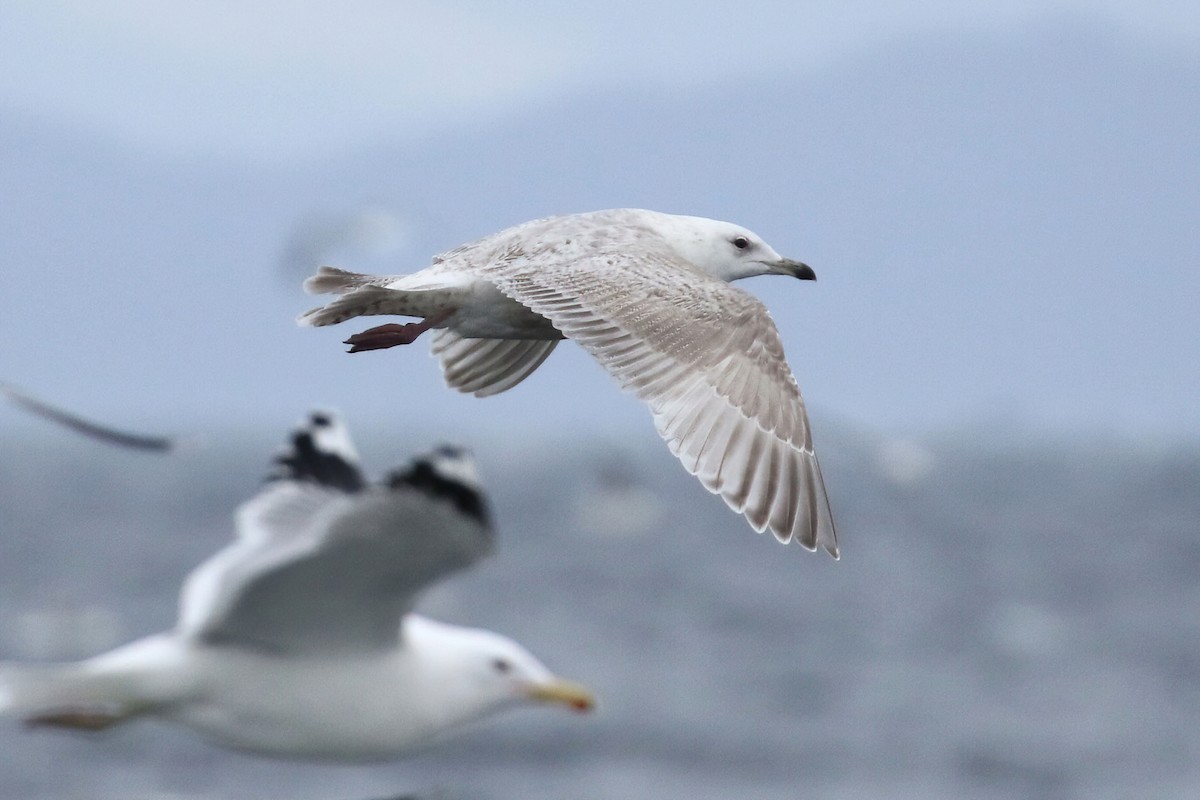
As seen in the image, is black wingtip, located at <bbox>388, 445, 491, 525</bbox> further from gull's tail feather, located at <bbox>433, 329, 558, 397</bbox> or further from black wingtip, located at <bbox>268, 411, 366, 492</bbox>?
black wingtip, located at <bbox>268, 411, 366, 492</bbox>

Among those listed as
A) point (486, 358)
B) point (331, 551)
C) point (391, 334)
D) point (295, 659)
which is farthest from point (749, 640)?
point (391, 334)

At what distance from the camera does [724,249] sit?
19.1 ft

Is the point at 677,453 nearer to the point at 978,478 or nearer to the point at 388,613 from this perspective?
the point at 388,613

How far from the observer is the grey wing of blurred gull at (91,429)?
7586 mm

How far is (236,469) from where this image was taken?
55.7m

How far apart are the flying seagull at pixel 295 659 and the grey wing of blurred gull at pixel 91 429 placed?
1.43ft

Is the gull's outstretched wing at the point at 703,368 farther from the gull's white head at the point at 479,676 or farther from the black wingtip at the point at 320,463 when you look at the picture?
the gull's white head at the point at 479,676

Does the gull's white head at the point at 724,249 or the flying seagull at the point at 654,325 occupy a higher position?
the gull's white head at the point at 724,249

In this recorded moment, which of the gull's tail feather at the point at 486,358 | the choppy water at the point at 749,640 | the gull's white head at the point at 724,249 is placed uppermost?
the choppy water at the point at 749,640

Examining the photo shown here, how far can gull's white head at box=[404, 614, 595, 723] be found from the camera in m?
8.24

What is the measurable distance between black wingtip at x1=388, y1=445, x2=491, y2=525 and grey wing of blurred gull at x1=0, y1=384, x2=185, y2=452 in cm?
155

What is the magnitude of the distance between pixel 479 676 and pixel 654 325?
3784mm

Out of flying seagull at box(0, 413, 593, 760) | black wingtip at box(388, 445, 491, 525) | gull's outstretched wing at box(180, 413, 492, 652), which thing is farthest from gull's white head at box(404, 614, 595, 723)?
black wingtip at box(388, 445, 491, 525)

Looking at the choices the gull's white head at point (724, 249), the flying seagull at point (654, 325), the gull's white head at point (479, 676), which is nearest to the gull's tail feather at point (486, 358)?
the flying seagull at point (654, 325)
